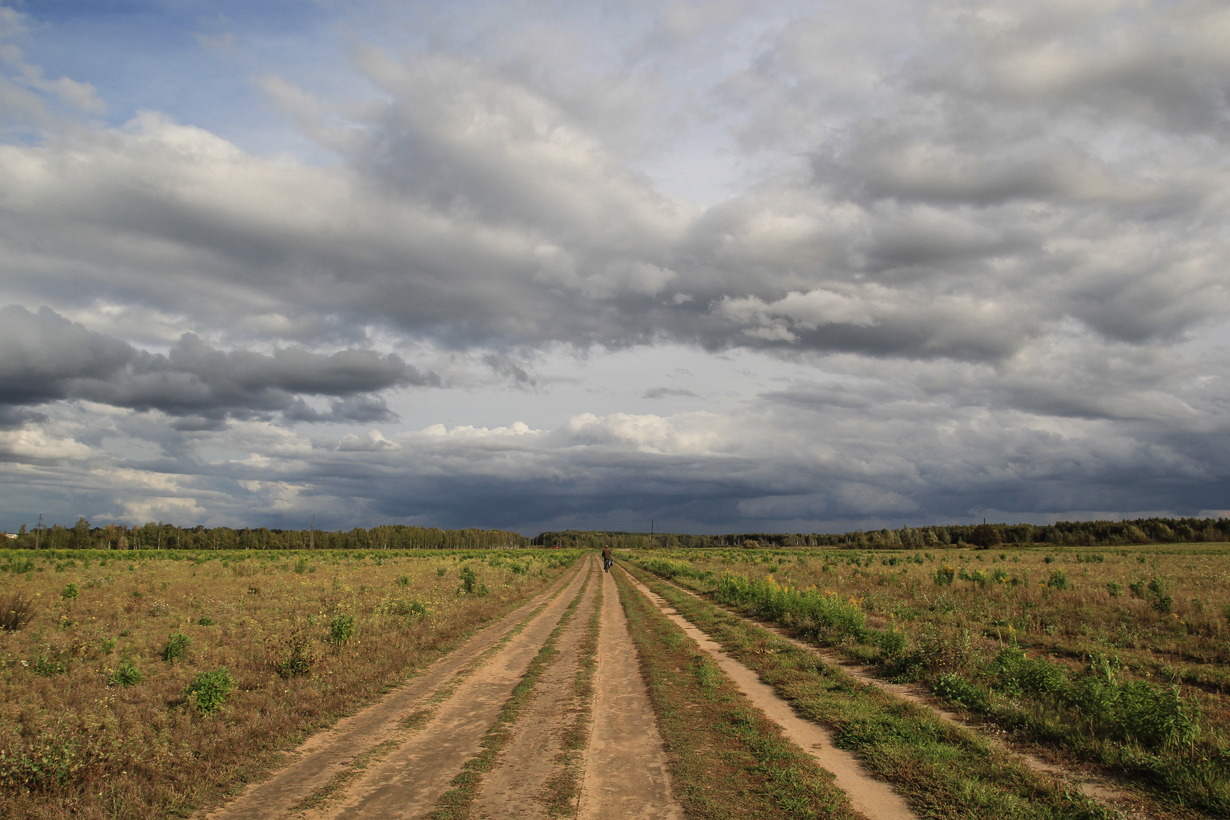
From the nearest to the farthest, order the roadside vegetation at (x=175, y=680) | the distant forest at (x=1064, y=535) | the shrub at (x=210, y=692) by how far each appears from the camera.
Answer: the roadside vegetation at (x=175, y=680) < the shrub at (x=210, y=692) < the distant forest at (x=1064, y=535)

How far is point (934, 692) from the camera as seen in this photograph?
11.5 metres

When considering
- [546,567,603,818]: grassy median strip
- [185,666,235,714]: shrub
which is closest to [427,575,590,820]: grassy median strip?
[546,567,603,818]: grassy median strip

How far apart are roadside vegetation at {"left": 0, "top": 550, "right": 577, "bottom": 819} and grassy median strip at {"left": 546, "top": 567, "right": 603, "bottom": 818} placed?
162 inches

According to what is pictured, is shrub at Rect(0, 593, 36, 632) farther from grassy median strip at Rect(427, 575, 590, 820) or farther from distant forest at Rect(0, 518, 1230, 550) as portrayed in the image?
distant forest at Rect(0, 518, 1230, 550)

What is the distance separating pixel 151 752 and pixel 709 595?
2656cm

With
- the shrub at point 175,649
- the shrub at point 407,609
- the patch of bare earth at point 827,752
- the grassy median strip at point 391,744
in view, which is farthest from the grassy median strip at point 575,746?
the shrub at point 175,649

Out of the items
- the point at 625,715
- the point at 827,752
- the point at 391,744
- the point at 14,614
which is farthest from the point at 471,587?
the point at 827,752

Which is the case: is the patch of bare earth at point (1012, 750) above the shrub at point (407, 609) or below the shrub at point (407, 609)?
above

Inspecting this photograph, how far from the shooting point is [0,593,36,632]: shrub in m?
17.9

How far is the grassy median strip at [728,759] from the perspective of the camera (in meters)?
6.62

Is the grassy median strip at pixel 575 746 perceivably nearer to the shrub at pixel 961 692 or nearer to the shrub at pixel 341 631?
the shrub at pixel 341 631

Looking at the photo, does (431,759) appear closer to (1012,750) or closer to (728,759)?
(728,759)

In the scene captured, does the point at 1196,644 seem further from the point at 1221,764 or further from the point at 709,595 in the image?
the point at 709,595

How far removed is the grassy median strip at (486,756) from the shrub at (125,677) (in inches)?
321
